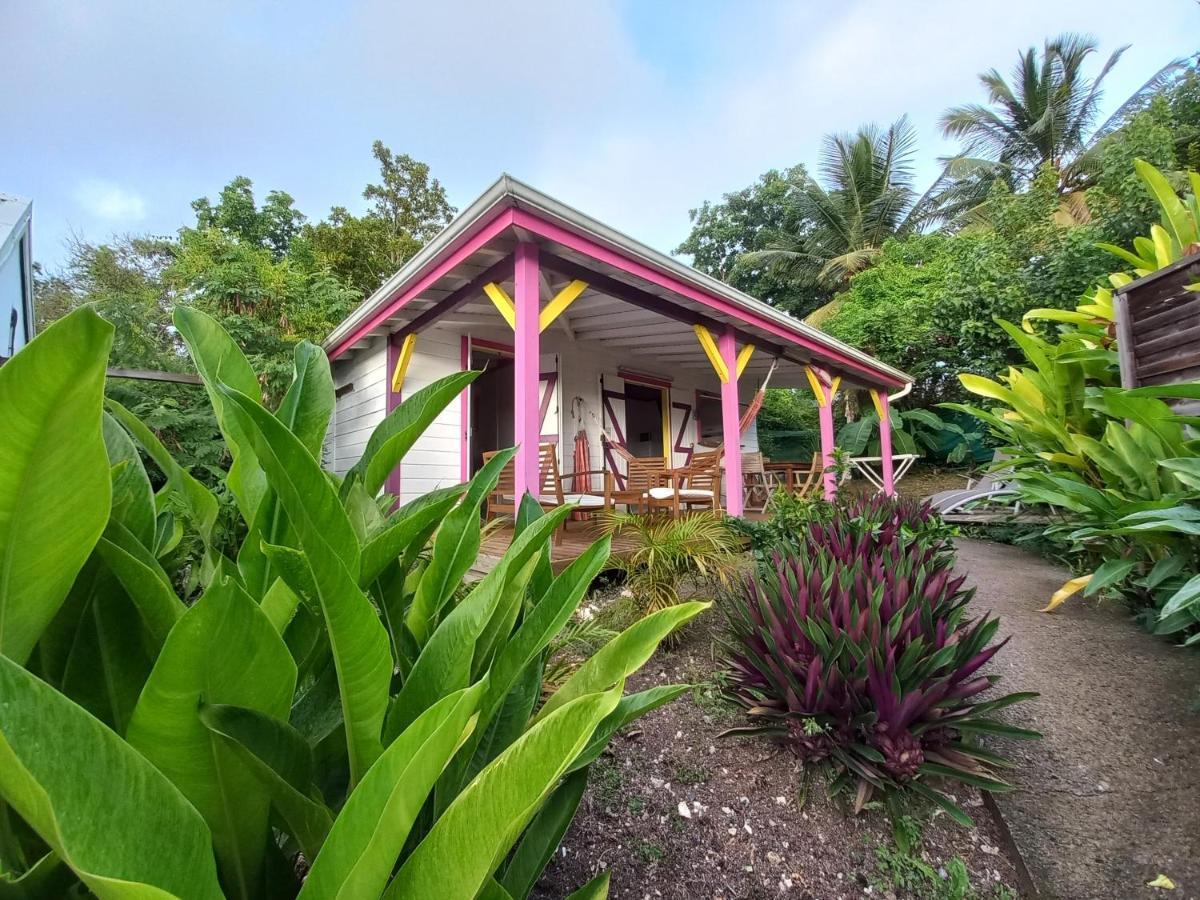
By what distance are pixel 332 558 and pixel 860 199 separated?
21.7 metres

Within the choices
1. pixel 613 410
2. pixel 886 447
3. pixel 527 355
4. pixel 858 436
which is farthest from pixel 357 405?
pixel 858 436

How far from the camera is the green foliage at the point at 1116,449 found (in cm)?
225

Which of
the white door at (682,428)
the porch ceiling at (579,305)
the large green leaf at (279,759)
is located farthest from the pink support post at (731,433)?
the large green leaf at (279,759)

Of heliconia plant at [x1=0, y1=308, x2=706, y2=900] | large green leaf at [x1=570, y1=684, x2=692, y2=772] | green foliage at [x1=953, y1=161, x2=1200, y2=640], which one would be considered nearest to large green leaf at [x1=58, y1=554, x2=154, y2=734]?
heliconia plant at [x1=0, y1=308, x2=706, y2=900]

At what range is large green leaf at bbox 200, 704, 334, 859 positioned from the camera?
0.47 meters

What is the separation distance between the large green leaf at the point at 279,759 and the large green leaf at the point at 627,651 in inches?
12.0

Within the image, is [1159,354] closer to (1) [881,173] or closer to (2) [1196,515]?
(2) [1196,515]

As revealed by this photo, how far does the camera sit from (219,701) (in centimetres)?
47

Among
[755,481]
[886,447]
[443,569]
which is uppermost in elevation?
[886,447]

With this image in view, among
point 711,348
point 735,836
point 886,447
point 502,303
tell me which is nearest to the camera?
point 735,836

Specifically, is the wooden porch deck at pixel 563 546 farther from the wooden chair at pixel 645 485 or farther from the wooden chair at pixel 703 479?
the wooden chair at pixel 703 479

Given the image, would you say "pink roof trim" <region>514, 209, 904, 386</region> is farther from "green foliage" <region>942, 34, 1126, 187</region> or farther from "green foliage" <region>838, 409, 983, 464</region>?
"green foliage" <region>942, 34, 1126, 187</region>

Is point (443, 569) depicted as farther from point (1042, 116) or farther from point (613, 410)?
point (1042, 116)

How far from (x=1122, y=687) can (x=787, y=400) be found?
51.4 feet
